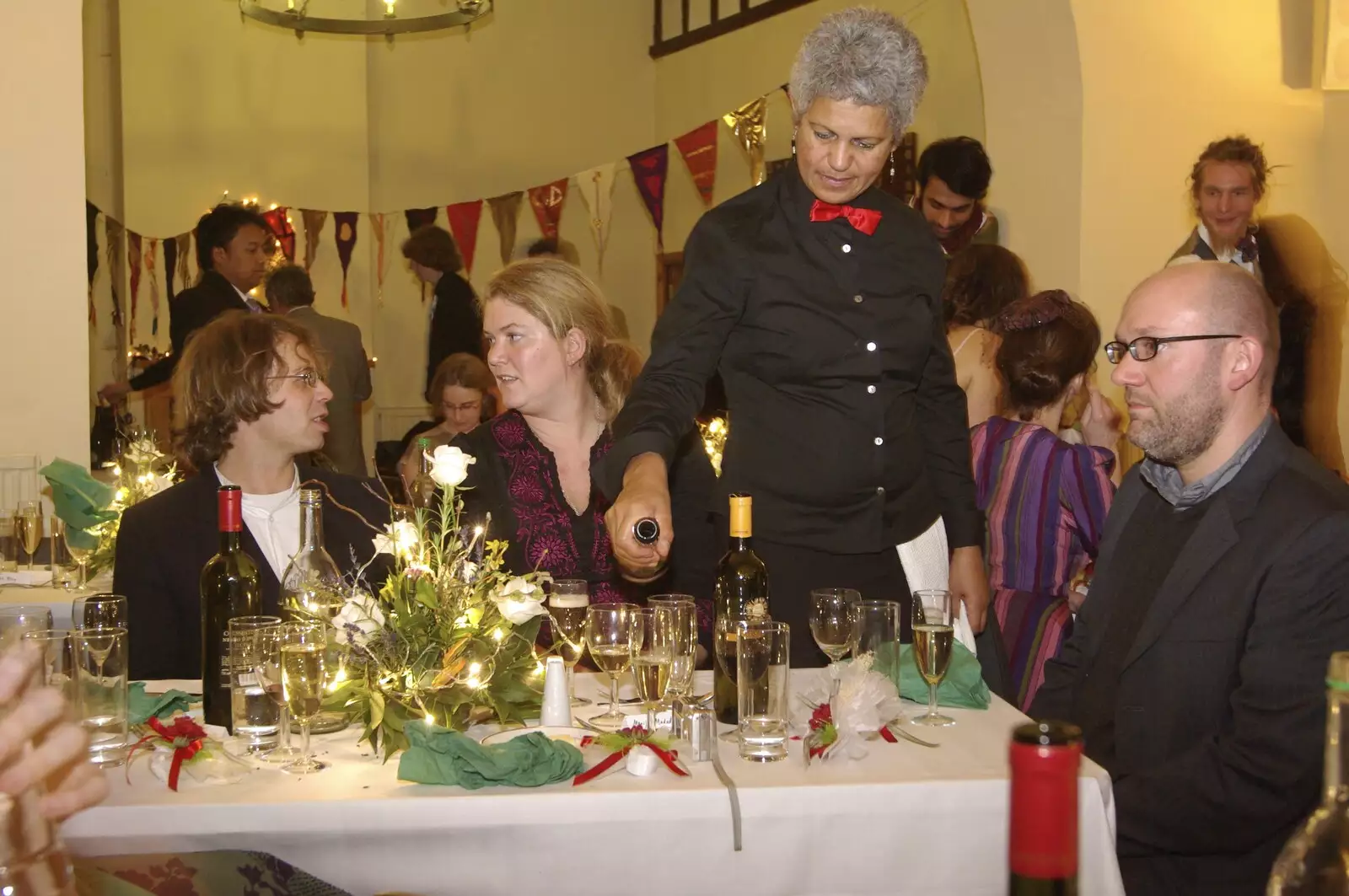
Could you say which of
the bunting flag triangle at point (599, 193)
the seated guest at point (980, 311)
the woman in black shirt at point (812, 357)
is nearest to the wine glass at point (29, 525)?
the woman in black shirt at point (812, 357)

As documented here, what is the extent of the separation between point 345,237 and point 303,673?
814cm

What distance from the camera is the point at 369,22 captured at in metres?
8.20

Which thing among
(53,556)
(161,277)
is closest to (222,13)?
(161,277)

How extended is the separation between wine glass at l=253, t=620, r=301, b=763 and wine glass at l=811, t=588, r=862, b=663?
31.4 inches

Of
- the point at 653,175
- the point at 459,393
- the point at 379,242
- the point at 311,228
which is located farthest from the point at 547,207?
the point at 459,393

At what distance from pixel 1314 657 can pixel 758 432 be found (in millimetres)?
1093

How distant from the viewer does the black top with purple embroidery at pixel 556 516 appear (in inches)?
113

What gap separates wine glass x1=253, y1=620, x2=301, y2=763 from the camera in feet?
5.87

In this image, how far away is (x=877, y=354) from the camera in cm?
258

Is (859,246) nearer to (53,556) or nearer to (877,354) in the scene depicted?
(877,354)

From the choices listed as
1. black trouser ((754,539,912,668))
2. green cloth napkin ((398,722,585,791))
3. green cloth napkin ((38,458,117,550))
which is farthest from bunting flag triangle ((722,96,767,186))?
green cloth napkin ((398,722,585,791))

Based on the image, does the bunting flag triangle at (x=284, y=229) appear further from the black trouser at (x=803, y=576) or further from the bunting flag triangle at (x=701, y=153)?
the black trouser at (x=803, y=576)

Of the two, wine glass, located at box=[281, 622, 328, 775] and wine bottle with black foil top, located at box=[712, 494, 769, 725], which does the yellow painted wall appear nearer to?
wine glass, located at box=[281, 622, 328, 775]

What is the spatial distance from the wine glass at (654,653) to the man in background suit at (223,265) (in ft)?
13.8
